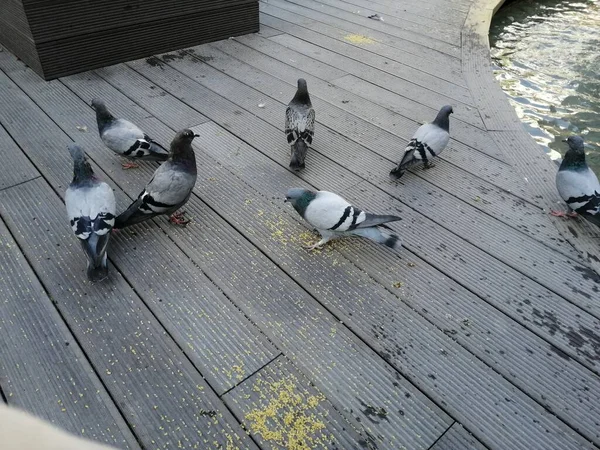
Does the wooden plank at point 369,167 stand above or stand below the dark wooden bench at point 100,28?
below

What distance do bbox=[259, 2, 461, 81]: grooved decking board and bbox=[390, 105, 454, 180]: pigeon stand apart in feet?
4.59

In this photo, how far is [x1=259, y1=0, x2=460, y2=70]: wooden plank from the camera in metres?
4.63

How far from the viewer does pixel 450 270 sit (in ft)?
7.61

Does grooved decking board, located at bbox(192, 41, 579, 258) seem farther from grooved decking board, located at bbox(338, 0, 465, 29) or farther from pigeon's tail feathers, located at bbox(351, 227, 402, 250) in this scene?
grooved decking board, located at bbox(338, 0, 465, 29)

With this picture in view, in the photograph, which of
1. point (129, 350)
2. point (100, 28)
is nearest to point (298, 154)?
point (129, 350)

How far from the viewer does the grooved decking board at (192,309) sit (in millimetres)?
1862

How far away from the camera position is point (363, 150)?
3219 millimetres

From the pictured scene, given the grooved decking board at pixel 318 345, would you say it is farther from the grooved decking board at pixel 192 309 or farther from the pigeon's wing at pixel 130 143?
→ the pigeon's wing at pixel 130 143

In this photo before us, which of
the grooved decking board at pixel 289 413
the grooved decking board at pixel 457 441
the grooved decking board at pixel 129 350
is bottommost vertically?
the grooved decking board at pixel 129 350

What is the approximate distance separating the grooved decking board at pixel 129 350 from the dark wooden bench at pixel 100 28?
1.95 metres

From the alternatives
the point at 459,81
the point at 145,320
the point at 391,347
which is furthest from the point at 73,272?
the point at 459,81

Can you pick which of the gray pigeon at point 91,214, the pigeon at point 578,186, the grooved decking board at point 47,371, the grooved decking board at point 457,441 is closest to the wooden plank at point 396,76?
the pigeon at point 578,186

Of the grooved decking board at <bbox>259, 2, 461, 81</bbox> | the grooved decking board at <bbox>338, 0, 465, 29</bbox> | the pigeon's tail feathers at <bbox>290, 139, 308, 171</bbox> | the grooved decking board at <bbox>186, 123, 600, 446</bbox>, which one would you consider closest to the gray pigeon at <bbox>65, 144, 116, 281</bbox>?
the grooved decking board at <bbox>186, 123, 600, 446</bbox>

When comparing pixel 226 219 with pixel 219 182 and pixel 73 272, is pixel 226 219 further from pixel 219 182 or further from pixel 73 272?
pixel 73 272
